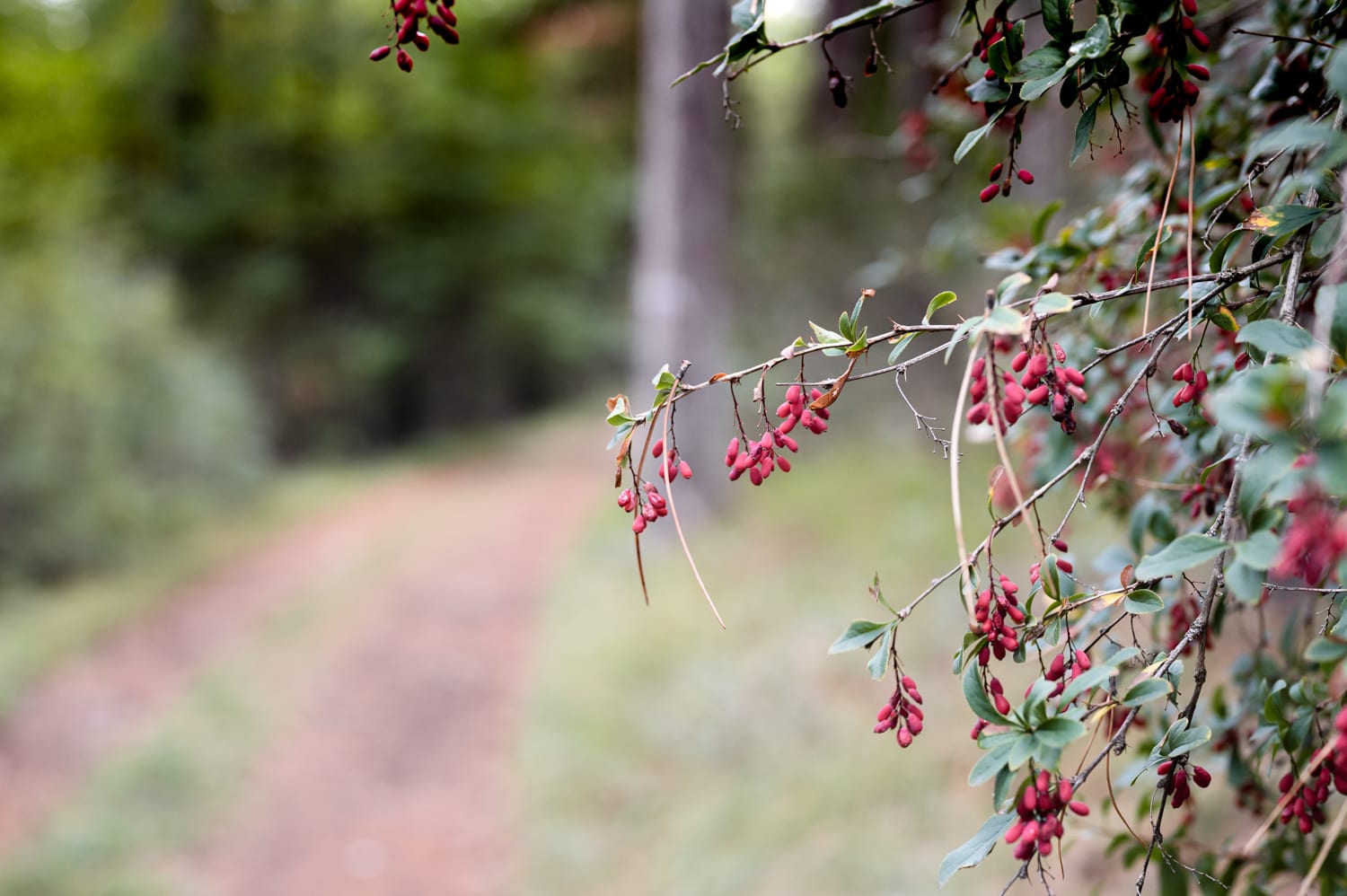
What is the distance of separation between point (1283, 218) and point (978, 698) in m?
0.71

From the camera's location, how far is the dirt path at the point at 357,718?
464 cm

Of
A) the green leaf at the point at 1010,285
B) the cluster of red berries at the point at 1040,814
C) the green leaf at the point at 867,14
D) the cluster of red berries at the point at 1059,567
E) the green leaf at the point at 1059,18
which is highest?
the green leaf at the point at 867,14

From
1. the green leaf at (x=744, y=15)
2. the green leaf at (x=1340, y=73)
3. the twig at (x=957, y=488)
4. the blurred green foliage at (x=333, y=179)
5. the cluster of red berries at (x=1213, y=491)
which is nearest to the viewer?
the green leaf at (x=1340, y=73)

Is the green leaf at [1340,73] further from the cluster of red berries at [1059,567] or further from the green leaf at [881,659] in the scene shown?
the green leaf at [881,659]

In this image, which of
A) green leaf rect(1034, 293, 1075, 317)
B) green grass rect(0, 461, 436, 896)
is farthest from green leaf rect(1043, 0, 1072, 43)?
green grass rect(0, 461, 436, 896)

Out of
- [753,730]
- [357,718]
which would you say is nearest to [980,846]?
[753,730]

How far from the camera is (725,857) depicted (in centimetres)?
393

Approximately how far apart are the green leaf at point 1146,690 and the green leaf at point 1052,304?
470 mm

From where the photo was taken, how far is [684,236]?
323 inches

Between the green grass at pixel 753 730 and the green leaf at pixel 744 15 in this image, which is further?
the green grass at pixel 753 730

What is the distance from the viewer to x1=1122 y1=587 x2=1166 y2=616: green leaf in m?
1.20

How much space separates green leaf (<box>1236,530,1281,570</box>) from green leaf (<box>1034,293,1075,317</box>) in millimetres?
300

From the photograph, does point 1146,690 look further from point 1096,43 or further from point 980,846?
point 1096,43

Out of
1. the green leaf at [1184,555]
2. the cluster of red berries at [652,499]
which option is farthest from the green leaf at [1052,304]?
the cluster of red berries at [652,499]
